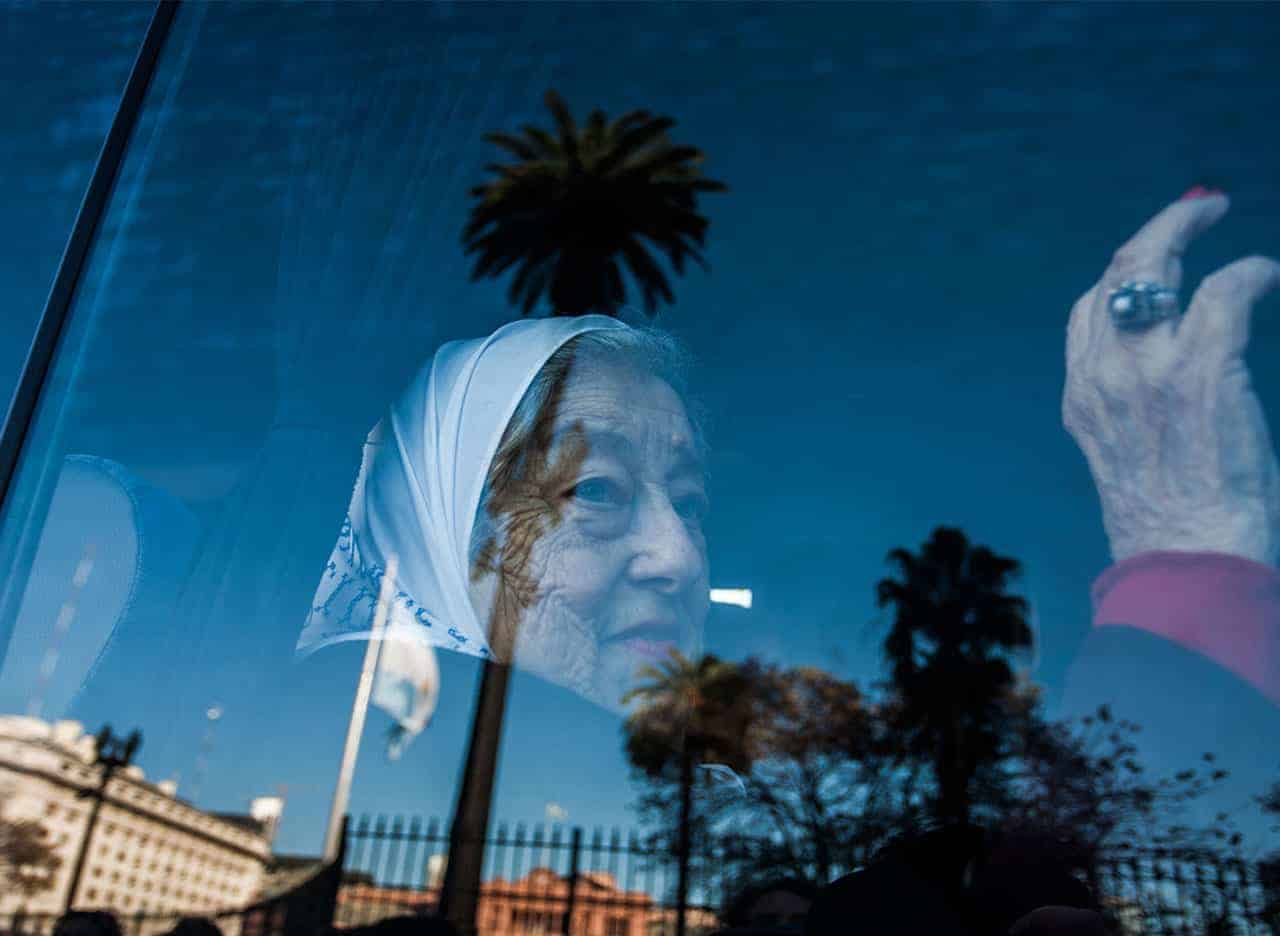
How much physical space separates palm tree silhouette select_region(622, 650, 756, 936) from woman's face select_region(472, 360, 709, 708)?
0.21 m

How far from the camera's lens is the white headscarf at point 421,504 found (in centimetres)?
131

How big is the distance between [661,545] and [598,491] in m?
0.14

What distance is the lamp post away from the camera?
959mm

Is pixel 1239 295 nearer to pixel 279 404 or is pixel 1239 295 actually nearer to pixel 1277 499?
pixel 1277 499

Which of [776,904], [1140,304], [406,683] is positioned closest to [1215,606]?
[1140,304]

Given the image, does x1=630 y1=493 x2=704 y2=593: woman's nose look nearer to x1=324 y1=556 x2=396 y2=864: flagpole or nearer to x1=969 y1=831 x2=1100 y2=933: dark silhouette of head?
x1=324 y1=556 x2=396 y2=864: flagpole

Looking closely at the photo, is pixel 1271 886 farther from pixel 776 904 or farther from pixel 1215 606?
pixel 776 904

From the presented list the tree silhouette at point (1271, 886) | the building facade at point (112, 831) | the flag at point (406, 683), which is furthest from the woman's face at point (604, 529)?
the tree silhouette at point (1271, 886)

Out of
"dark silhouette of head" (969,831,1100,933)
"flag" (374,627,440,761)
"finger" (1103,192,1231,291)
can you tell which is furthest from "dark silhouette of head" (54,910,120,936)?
"finger" (1103,192,1231,291)

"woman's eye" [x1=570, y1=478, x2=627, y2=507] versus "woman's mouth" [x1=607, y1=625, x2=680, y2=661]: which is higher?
"woman's eye" [x1=570, y1=478, x2=627, y2=507]

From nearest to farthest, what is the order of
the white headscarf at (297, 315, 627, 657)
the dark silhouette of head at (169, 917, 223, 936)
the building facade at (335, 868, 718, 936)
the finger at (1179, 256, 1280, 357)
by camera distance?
the dark silhouette of head at (169, 917, 223, 936), the white headscarf at (297, 315, 627, 657), the finger at (1179, 256, 1280, 357), the building facade at (335, 868, 718, 936)

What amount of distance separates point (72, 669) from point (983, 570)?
3.45 metres

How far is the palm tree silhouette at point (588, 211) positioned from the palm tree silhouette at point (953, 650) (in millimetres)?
1736

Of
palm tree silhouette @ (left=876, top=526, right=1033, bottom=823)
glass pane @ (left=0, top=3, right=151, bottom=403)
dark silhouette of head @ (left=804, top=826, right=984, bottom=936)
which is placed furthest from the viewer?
palm tree silhouette @ (left=876, top=526, right=1033, bottom=823)
